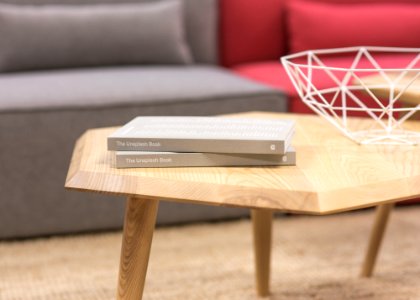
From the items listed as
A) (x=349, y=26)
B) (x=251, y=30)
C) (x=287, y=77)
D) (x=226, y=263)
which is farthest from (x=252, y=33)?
(x=226, y=263)

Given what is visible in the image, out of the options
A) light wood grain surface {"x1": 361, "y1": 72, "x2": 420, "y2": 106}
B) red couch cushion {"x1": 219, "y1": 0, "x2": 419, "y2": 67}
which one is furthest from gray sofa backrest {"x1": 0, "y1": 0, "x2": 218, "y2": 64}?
light wood grain surface {"x1": 361, "y1": 72, "x2": 420, "y2": 106}

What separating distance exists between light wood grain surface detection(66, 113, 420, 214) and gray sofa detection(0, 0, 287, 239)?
71 centimetres

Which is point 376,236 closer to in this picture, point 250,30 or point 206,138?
point 206,138

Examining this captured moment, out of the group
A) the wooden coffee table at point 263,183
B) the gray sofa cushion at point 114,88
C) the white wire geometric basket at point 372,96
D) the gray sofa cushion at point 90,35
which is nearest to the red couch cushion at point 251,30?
the gray sofa cushion at point 90,35

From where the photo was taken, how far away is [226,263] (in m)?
1.63

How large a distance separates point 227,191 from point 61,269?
0.83 meters

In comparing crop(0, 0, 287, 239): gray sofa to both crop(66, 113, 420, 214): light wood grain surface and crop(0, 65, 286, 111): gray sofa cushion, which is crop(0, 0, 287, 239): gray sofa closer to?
crop(0, 65, 286, 111): gray sofa cushion

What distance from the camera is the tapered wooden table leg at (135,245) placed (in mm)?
1023

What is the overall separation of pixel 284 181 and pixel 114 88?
104cm

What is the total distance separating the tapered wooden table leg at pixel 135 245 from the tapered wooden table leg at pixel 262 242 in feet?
1.24

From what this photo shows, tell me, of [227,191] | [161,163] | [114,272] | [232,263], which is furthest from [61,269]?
[227,191]

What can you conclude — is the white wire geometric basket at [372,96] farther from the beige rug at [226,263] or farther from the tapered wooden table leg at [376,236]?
the beige rug at [226,263]

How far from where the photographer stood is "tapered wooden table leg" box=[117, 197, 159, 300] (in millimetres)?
1023

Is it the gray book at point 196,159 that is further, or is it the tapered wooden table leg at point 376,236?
the tapered wooden table leg at point 376,236
